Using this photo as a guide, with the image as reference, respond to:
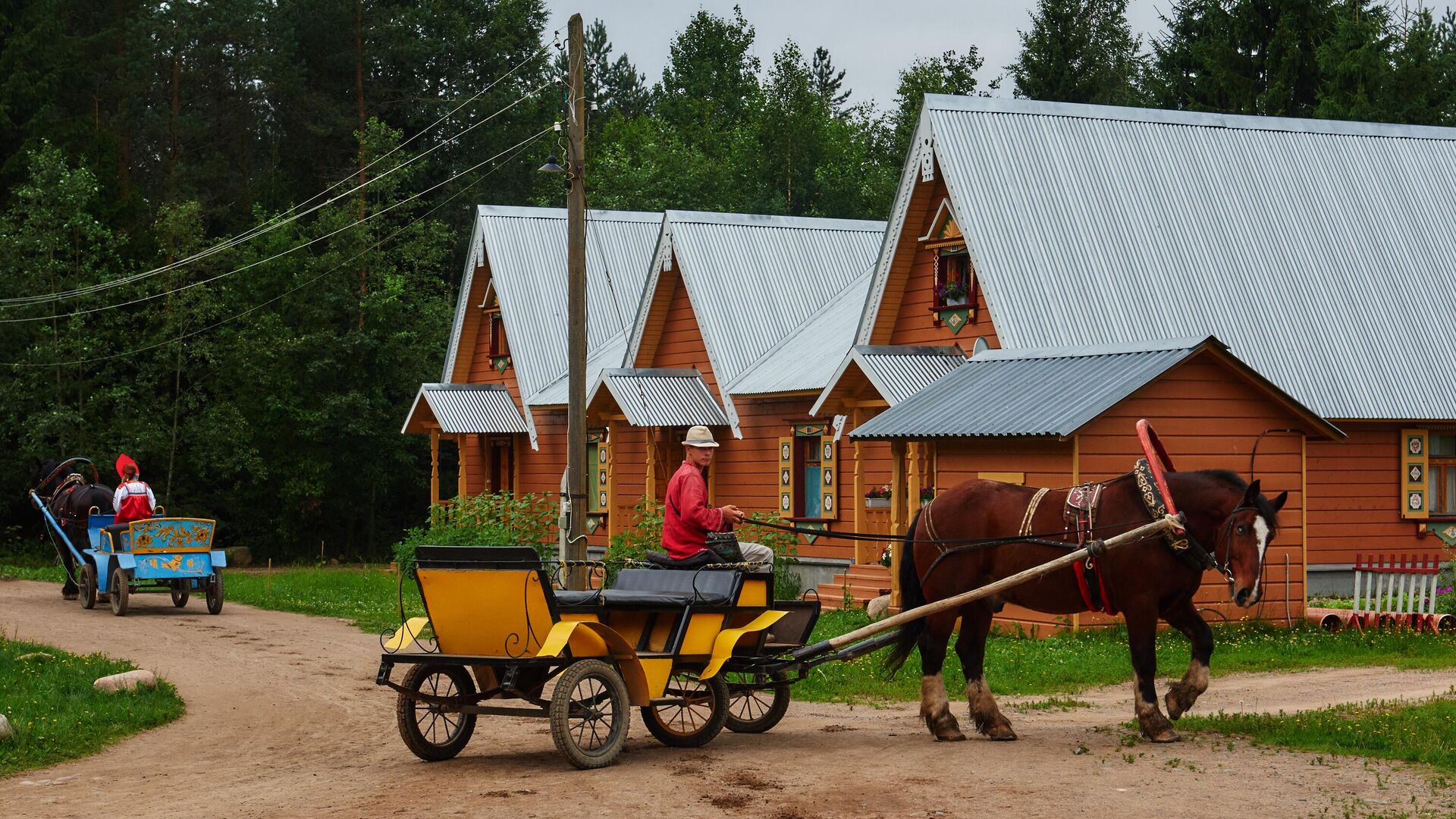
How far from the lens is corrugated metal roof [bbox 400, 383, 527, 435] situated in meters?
37.9

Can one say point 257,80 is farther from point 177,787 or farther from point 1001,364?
point 177,787

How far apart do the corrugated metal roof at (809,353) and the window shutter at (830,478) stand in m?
1.08

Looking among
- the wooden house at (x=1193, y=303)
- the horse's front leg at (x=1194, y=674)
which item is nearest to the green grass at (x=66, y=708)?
the horse's front leg at (x=1194, y=674)

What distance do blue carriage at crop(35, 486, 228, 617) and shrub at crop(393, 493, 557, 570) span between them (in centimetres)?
628

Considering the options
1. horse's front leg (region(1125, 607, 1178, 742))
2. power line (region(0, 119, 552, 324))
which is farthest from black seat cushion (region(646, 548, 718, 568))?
power line (region(0, 119, 552, 324))

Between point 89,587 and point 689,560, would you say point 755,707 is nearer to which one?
point 689,560

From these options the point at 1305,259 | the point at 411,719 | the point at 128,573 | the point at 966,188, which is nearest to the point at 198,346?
the point at 128,573

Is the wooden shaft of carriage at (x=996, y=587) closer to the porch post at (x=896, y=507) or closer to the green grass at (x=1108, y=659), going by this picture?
Answer: the green grass at (x=1108, y=659)

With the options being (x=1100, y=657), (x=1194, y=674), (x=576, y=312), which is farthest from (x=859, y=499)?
(x=1194, y=674)

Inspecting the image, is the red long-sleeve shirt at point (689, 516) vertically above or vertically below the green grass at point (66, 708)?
above

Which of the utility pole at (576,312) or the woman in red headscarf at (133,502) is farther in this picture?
the woman in red headscarf at (133,502)

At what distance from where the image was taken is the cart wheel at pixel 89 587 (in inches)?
1026

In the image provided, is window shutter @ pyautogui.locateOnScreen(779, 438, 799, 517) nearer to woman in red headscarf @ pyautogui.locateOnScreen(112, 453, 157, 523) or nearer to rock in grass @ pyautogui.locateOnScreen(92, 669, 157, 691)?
woman in red headscarf @ pyautogui.locateOnScreen(112, 453, 157, 523)

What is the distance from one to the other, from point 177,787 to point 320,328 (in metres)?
34.7
